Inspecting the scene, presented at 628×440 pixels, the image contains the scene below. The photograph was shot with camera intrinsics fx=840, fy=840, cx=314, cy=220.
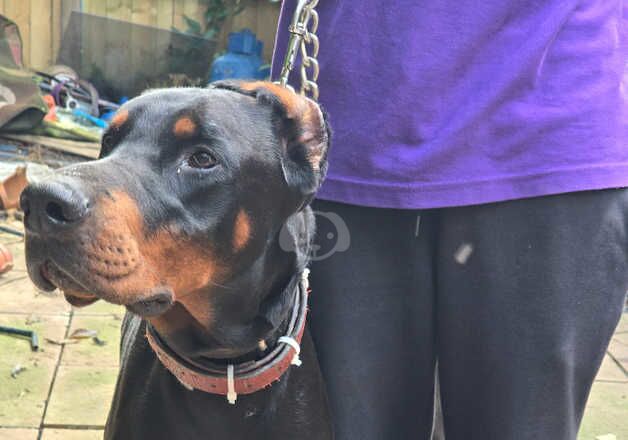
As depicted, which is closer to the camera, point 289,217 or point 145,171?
point 145,171

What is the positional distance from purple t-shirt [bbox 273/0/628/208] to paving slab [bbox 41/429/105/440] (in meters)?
1.80

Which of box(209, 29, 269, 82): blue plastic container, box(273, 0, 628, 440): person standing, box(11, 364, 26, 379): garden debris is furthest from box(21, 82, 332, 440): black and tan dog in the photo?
box(209, 29, 269, 82): blue plastic container

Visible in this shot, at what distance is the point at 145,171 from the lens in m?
1.78

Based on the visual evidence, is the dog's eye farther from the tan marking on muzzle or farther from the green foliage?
the green foliage

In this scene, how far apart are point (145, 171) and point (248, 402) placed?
0.67m

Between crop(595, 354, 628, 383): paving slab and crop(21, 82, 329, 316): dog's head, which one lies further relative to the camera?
crop(595, 354, 628, 383): paving slab

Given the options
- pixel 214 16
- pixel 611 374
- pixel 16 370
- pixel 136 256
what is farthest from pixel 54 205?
pixel 214 16

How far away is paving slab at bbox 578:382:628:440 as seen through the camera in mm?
3588

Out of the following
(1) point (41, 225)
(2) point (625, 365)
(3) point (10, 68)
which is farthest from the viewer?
(3) point (10, 68)

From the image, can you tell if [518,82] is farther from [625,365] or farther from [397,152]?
[625,365]

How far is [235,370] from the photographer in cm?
205

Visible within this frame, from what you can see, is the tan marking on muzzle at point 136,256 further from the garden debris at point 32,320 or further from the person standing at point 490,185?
the garden debris at point 32,320

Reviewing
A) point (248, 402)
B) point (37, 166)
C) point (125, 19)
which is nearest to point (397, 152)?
point (248, 402)

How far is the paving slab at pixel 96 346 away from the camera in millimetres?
3781
